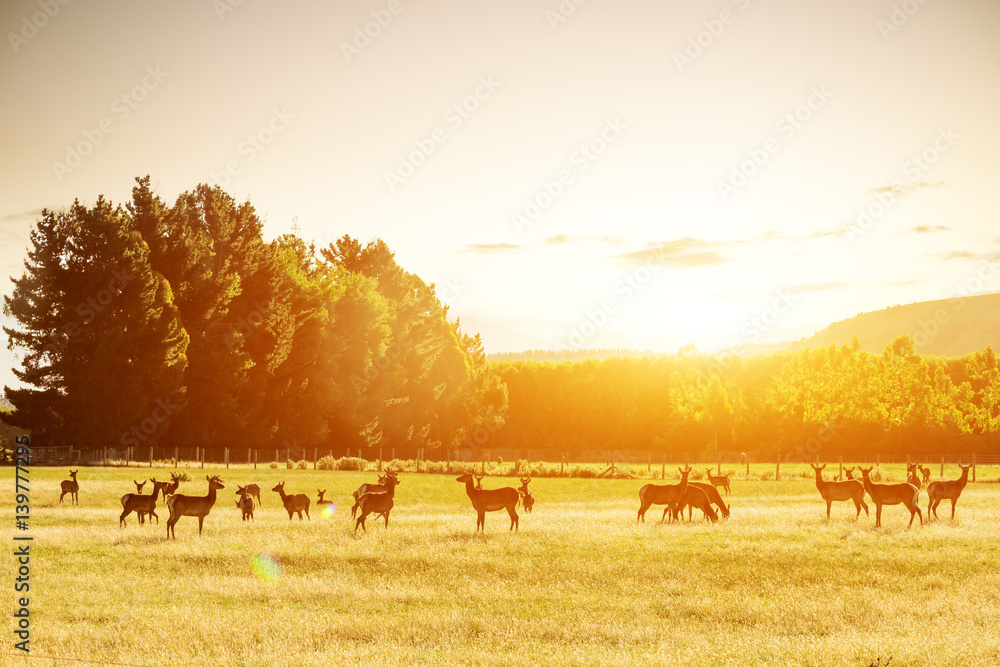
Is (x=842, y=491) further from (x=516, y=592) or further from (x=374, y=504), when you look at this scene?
(x=516, y=592)

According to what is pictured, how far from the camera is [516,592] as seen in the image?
1764 cm

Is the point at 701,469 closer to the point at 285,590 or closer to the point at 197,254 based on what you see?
the point at 197,254

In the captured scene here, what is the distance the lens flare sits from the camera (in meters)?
18.8

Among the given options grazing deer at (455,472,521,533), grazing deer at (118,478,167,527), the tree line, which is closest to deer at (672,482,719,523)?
grazing deer at (455,472,521,533)

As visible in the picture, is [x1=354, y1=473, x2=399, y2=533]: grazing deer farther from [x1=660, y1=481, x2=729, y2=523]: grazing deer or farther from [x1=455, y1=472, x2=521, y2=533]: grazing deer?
[x1=660, y1=481, x2=729, y2=523]: grazing deer

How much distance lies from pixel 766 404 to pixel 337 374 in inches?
1829

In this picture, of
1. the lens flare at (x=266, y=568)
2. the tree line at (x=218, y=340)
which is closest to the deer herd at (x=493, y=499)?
the lens flare at (x=266, y=568)

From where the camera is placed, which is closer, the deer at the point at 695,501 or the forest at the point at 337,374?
the deer at the point at 695,501

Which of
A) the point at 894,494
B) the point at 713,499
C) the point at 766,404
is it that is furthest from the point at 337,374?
the point at 894,494

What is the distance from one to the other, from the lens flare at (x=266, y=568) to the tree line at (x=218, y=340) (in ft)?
131

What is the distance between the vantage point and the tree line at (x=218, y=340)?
55.8m

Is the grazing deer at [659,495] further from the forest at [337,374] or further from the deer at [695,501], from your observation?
the forest at [337,374]

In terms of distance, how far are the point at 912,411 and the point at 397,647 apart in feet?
288

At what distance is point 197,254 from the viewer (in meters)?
63.5
